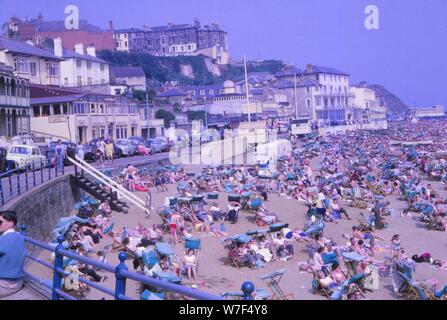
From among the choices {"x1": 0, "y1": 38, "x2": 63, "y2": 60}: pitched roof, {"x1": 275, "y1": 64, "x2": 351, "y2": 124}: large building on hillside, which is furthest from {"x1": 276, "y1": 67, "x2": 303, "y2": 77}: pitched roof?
{"x1": 0, "y1": 38, "x2": 63, "y2": 60}: pitched roof

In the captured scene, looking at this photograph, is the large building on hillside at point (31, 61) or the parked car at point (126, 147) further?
the large building on hillside at point (31, 61)

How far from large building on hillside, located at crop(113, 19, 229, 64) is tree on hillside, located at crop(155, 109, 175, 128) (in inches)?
1104

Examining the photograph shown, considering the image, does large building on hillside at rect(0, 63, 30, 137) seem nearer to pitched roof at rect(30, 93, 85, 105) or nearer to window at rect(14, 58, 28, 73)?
pitched roof at rect(30, 93, 85, 105)

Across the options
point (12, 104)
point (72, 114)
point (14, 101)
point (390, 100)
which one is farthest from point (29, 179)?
point (390, 100)

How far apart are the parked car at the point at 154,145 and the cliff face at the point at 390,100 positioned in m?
68.8

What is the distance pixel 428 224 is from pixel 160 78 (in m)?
66.9

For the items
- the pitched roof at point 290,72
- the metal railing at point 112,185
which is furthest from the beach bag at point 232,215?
the pitched roof at point 290,72

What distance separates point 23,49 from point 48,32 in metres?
14.7

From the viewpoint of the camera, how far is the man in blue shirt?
15.1 feet

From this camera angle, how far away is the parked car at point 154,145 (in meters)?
31.0

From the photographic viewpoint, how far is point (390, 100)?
111 metres

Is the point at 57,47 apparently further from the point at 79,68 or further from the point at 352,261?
the point at 352,261

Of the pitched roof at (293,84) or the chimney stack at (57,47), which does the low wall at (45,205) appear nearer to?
the chimney stack at (57,47)
